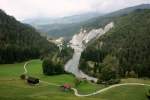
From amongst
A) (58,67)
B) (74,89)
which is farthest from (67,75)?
(74,89)

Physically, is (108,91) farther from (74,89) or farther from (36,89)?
(36,89)

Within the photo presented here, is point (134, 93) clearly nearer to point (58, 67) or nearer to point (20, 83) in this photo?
point (20, 83)

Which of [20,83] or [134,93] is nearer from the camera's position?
[134,93]

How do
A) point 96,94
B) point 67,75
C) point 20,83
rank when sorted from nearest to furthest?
point 96,94, point 20,83, point 67,75

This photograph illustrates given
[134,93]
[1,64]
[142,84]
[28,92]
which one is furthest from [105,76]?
[1,64]

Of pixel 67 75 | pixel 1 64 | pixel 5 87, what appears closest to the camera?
pixel 5 87

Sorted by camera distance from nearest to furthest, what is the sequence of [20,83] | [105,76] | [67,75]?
[20,83] → [105,76] → [67,75]

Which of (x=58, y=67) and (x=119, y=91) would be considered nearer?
(x=119, y=91)

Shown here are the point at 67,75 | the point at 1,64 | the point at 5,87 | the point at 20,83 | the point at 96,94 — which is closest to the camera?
the point at 5,87

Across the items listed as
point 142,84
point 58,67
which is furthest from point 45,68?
point 142,84
